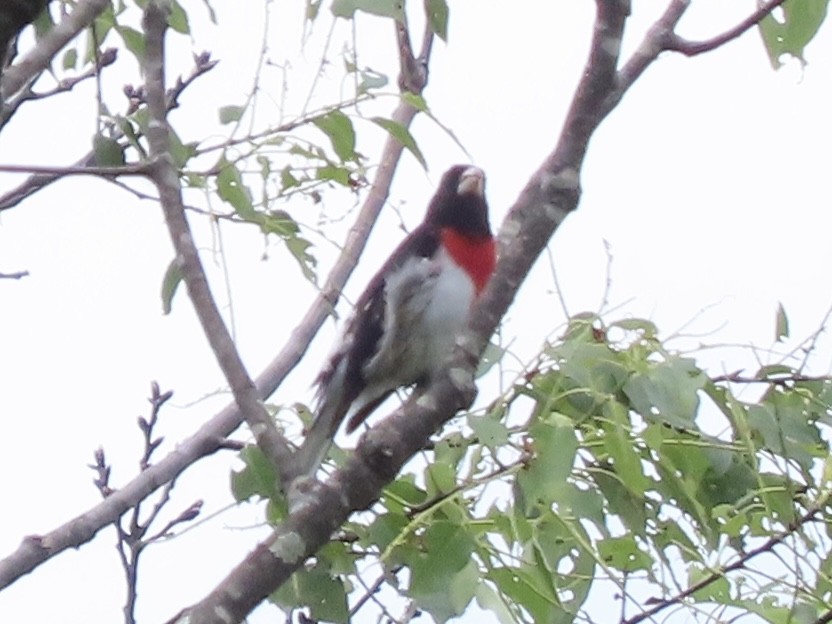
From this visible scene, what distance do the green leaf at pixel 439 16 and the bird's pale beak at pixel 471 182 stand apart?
1500 mm

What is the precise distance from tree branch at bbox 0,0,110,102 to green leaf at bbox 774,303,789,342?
1.15 m

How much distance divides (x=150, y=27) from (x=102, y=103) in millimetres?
118

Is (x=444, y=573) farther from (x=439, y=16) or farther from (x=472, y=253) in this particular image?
(x=472, y=253)

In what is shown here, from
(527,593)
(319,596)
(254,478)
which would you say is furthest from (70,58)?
(527,593)

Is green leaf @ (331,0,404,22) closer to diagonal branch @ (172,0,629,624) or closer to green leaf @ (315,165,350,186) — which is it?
diagonal branch @ (172,0,629,624)

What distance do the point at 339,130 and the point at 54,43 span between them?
0.64 metres

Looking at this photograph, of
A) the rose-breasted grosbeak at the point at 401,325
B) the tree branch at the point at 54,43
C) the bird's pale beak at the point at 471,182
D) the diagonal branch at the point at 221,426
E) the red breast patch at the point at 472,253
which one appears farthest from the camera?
the bird's pale beak at the point at 471,182

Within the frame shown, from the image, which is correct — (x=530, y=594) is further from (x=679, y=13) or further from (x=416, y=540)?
(x=679, y=13)

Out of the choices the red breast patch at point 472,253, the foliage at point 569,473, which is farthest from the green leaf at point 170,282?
the red breast patch at point 472,253

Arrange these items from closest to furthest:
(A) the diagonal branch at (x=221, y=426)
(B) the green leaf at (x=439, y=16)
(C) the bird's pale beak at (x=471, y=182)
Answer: (B) the green leaf at (x=439, y=16)
(A) the diagonal branch at (x=221, y=426)
(C) the bird's pale beak at (x=471, y=182)

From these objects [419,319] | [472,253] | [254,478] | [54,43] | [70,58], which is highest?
[70,58]

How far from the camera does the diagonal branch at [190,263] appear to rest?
5.25ft

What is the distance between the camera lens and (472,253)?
2.98 m

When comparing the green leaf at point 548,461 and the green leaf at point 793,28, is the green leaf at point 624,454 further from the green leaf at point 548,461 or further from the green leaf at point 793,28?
the green leaf at point 793,28
